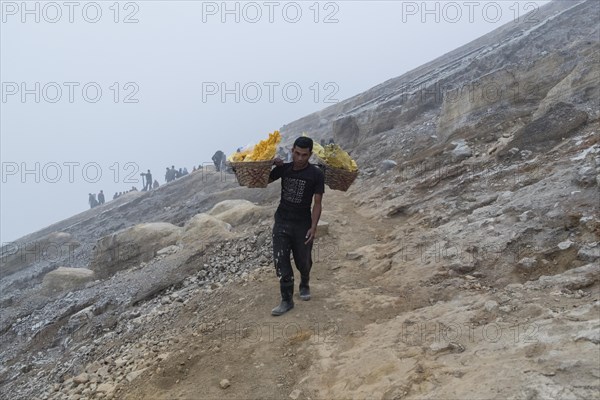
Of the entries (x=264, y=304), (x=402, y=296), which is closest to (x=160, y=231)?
(x=264, y=304)

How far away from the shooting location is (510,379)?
115 inches

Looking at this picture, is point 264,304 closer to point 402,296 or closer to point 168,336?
point 168,336

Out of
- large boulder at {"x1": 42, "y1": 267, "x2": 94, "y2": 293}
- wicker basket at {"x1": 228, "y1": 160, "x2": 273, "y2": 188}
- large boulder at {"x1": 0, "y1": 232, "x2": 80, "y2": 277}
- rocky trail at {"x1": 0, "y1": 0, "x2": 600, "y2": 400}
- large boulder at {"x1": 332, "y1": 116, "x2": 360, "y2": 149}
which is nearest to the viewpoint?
rocky trail at {"x1": 0, "y1": 0, "x2": 600, "y2": 400}

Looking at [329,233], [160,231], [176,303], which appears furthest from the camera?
[160,231]

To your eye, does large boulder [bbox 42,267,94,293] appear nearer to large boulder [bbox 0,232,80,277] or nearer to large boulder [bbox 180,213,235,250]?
large boulder [bbox 180,213,235,250]

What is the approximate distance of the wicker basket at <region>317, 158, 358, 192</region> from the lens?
215 inches

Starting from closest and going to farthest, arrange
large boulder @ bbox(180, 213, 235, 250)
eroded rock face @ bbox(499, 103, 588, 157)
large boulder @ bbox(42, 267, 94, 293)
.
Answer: eroded rock face @ bbox(499, 103, 588, 157) → large boulder @ bbox(180, 213, 235, 250) → large boulder @ bbox(42, 267, 94, 293)

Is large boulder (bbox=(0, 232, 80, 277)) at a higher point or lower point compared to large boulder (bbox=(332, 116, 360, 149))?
lower

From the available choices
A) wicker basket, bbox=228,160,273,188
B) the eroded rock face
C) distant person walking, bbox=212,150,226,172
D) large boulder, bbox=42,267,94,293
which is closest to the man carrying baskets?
wicker basket, bbox=228,160,273,188

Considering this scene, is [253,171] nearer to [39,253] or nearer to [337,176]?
[337,176]

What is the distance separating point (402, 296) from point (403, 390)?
207 centimetres

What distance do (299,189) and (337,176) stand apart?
67 cm

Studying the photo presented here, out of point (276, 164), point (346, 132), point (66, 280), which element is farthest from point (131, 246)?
point (346, 132)

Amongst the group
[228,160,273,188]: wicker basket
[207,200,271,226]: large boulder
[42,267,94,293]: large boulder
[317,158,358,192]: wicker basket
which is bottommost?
[42,267,94,293]: large boulder
